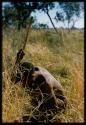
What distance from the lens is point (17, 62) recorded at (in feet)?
11.4

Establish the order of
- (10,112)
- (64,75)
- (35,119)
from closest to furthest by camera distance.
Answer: (10,112) < (35,119) < (64,75)

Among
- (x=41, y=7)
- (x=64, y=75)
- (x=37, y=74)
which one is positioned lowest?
(x=64, y=75)

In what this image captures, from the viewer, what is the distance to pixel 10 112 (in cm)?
278

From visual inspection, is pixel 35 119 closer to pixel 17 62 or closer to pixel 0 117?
pixel 0 117

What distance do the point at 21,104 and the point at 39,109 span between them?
0.19m

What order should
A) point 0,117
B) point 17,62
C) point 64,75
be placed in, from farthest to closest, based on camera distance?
1. point 64,75
2. point 17,62
3. point 0,117

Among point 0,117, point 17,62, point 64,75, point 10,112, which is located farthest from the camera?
point 64,75

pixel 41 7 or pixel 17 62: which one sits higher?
pixel 41 7

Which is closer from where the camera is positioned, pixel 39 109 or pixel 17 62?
pixel 39 109

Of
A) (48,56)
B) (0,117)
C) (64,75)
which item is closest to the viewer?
(0,117)

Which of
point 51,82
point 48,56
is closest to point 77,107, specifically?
point 51,82

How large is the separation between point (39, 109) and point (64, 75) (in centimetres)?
196

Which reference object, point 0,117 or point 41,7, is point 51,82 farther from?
point 41,7

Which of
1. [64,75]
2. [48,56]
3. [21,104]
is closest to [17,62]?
[21,104]
